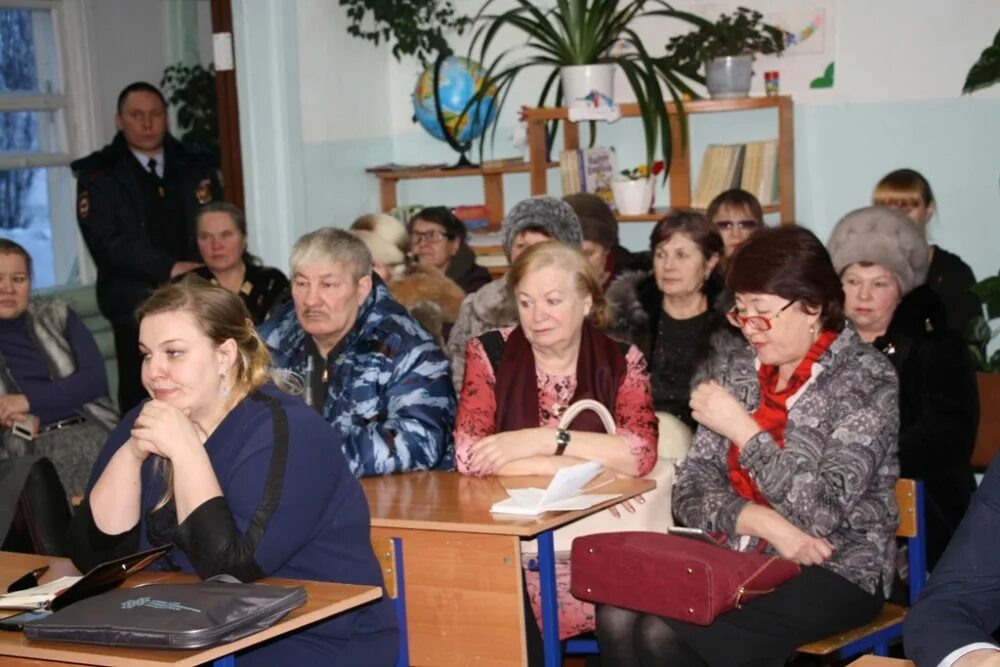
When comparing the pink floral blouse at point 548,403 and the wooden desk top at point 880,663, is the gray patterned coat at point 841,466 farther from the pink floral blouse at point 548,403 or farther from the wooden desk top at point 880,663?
the wooden desk top at point 880,663

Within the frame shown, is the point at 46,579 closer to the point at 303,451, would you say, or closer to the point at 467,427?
the point at 303,451

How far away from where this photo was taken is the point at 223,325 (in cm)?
278

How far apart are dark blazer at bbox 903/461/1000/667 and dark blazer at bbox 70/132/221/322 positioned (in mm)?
4654

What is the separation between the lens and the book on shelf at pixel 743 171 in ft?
19.6

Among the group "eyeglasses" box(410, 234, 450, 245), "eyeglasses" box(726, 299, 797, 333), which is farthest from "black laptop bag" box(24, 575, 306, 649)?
"eyeglasses" box(410, 234, 450, 245)

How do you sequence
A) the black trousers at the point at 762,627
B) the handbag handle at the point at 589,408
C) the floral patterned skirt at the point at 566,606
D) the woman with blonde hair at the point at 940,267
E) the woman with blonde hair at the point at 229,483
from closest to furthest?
the woman with blonde hair at the point at 229,483 → the black trousers at the point at 762,627 → the floral patterned skirt at the point at 566,606 → the handbag handle at the point at 589,408 → the woman with blonde hair at the point at 940,267

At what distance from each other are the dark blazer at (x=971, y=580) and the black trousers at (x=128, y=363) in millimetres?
4705

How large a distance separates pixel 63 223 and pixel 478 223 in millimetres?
2259

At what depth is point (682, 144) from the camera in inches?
234

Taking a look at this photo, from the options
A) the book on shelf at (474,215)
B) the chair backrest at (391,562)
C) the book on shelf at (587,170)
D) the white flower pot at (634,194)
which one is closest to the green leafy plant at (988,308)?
the white flower pot at (634,194)

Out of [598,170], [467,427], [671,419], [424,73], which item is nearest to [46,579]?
[467,427]

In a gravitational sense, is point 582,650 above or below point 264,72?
below

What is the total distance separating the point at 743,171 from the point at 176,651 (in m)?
4.37

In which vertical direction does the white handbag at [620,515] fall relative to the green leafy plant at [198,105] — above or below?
below
